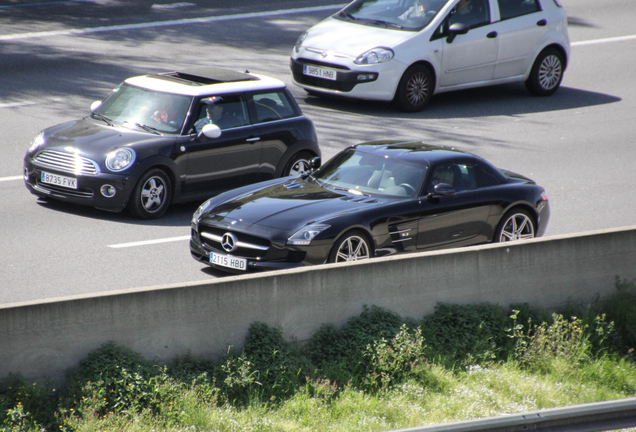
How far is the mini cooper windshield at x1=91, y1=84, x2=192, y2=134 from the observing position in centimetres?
1117

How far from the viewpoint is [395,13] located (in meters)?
16.5

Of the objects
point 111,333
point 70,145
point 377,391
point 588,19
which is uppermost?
point 588,19

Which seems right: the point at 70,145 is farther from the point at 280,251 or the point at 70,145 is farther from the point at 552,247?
the point at 552,247

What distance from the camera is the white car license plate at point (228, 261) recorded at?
8422 millimetres

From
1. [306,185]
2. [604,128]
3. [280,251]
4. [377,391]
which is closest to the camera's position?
[377,391]

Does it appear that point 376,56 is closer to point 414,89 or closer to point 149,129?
point 414,89

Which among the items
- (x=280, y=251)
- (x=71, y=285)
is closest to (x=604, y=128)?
(x=280, y=251)

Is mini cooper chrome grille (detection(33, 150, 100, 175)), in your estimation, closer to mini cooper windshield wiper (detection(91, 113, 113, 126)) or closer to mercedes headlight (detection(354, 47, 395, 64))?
mini cooper windshield wiper (detection(91, 113, 113, 126))

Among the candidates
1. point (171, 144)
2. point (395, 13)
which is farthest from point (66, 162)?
point (395, 13)

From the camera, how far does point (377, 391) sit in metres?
7.13

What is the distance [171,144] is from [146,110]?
2.58 ft

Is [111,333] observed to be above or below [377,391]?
above

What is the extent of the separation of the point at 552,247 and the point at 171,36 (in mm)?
13043

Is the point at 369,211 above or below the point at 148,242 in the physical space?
above
